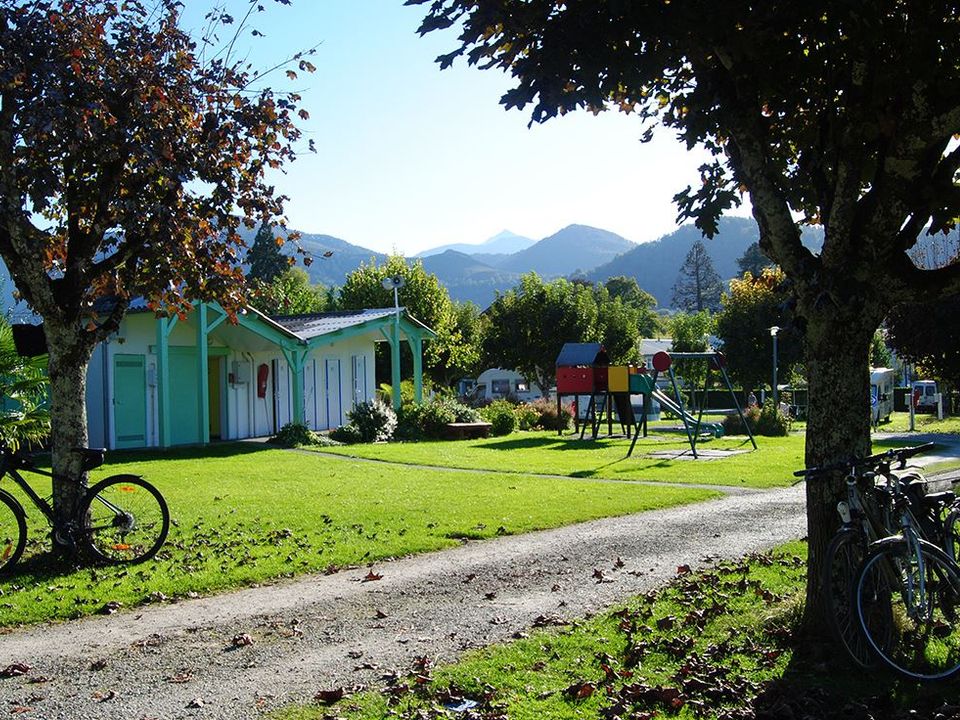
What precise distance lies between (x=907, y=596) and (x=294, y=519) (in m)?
7.33

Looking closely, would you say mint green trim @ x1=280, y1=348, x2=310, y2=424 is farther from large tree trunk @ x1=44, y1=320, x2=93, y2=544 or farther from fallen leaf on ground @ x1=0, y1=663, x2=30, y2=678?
fallen leaf on ground @ x1=0, y1=663, x2=30, y2=678

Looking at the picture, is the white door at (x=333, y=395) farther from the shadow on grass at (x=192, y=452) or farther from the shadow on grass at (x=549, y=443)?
the shadow on grass at (x=549, y=443)

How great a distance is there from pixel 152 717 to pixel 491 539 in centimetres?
527

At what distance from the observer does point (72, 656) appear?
5738mm

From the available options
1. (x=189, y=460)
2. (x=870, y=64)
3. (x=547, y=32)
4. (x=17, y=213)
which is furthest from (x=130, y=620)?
(x=189, y=460)

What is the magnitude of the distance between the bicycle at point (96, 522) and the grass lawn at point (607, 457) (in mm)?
8663

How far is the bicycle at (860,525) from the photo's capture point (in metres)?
5.09

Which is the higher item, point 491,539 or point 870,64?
point 870,64

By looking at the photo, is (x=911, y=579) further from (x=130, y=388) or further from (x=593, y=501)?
(x=130, y=388)

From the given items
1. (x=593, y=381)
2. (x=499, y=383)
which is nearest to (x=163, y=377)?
(x=593, y=381)

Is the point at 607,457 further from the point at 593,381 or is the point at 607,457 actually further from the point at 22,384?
the point at 22,384

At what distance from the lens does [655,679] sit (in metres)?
5.02

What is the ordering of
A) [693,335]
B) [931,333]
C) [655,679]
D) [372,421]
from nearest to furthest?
[655,679] → [372,421] → [931,333] → [693,335]

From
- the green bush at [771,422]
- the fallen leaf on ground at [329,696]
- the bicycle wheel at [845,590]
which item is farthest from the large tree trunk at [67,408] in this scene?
the green bush at [771,422]
